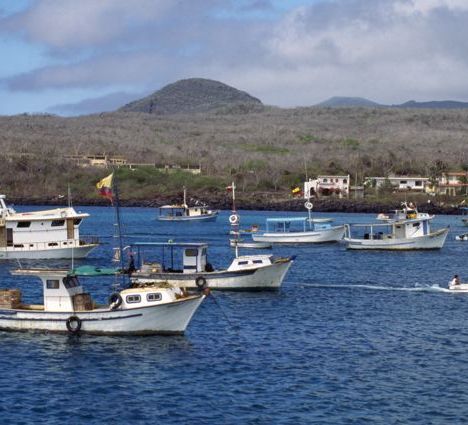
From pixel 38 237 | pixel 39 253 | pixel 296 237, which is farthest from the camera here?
pixel 296 237

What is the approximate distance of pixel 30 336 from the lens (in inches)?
1997

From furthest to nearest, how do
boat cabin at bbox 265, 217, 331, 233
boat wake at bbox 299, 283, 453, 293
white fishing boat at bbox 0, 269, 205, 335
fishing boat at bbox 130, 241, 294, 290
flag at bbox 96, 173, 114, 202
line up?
boat cabin at bbox 265, 217, 331, 233 → boat wake at bbox 299, 283, 453, 293 → fishing boat at bbox 130, 241, 294, 290 → flag at bbox 96, 173, 114, 202 → white fishing boat at bbox 0, 269, 205, 335

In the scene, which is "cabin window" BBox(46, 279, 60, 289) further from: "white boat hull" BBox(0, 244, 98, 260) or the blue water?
"white boat hull" BBox(0, 244, 98, 260)

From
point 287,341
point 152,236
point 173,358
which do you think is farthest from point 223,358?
point 152,236

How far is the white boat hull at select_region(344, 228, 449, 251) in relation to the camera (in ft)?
353

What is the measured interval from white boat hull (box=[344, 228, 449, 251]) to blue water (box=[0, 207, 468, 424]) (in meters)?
37.0

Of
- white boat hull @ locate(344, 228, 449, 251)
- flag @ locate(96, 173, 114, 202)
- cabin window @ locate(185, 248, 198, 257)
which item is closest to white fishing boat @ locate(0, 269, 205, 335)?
flag @ locate(96, 173, 114, 202)

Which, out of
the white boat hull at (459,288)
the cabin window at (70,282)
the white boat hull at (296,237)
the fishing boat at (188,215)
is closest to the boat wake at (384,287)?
the white boat hull at (459,288)

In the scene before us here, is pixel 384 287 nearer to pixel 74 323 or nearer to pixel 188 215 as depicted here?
pixel 74 323

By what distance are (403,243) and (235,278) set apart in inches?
1729

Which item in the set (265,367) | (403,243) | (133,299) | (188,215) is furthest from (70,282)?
(188,215)

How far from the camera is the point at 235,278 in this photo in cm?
6781

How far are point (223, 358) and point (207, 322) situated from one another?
32.2 ft

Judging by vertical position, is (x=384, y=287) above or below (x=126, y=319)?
below
